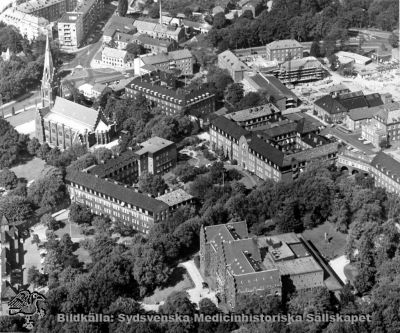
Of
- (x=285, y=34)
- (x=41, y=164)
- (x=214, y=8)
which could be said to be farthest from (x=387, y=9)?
(x=41, y=164)

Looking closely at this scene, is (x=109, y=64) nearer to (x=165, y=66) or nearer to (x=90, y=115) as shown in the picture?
(x=165, y=66)

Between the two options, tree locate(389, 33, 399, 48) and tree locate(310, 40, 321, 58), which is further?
tree locate(389, 33, 399, 48)

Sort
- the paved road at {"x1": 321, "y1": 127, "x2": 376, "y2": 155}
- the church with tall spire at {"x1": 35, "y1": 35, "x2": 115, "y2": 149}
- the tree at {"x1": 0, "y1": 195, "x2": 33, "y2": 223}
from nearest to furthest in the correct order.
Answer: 1. the tree at {"x1": 0, "y1": 195, "x2": 33, "y2": 223}
2. the paved road at {"x1": 321, "y1": 127, "x2": 376, "y2": 155}
3. the church with tall spire at {"x1": 35, "y1": 35, "x2": 115, "y2": 149}

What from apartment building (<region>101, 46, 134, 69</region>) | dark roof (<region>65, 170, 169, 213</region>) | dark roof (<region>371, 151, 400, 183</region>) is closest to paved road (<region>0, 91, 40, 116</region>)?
apartment building (<region>101, 46, 134, 69</region>)

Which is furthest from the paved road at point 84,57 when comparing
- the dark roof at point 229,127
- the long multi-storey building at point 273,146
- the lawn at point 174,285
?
the lawn at point 174,285

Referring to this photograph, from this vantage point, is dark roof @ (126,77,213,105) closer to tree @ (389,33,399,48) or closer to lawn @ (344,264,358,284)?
tree @ (389,33,399,48)

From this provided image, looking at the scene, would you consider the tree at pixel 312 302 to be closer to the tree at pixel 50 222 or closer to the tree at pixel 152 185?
the tree at pixel 152 185
